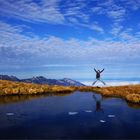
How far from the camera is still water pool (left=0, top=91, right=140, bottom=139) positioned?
33156mm

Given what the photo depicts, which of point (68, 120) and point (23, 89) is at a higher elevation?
point (23, 89)

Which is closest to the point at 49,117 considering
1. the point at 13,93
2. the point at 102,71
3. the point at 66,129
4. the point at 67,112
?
the point at 67,112

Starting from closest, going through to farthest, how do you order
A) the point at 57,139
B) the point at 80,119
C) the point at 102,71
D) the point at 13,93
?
the point at 57,139, the point at 80,119, the point at 13,93, the point at 102,71

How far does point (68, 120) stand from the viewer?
40062mm

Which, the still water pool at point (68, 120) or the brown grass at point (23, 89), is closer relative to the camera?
the still water pool at point (68, 120)

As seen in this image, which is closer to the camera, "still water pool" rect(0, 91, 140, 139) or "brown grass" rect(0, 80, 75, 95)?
"still water pool" rect(0, 91, 140, 139)

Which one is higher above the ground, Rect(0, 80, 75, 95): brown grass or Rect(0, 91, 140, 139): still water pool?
Rect(0, 80, 75, 95): brown grass

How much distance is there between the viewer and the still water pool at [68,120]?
1305 inches

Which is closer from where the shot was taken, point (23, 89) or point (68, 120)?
point (68, 120)

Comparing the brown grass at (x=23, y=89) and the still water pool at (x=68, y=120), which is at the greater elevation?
the brown grass at (x=23, y=89)

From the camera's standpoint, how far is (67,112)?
4578 cm

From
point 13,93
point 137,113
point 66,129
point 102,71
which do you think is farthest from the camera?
point 102,71

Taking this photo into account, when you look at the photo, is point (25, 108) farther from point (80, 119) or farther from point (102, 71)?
point (102, 71)

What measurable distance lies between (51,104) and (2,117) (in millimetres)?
13698
